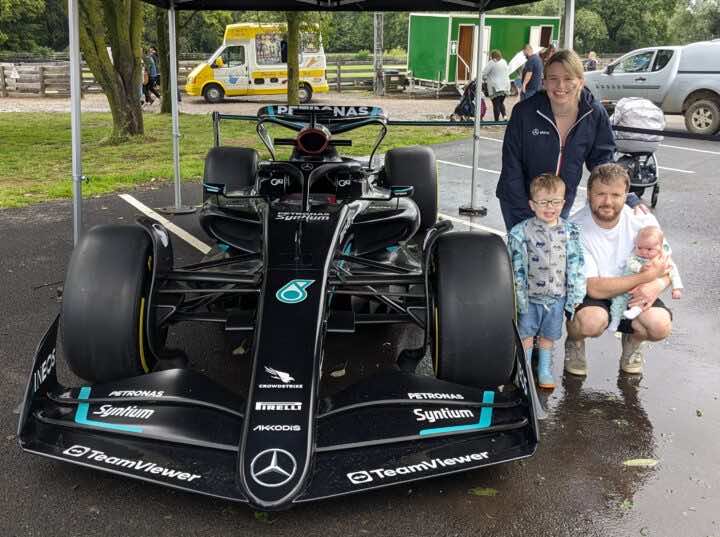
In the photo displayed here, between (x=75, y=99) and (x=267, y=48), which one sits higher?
(x=267, y=48)

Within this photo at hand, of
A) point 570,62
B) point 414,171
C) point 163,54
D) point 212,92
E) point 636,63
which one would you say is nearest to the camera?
point 570,62

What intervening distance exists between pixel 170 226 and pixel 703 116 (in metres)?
12.7

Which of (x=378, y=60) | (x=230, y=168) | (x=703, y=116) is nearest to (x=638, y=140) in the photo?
(x=230, y=168)

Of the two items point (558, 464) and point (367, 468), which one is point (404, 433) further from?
point (558, 464)

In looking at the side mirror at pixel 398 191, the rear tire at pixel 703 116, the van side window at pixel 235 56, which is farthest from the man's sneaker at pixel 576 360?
the van side window at pixel 235 56

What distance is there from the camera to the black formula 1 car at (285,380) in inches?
111

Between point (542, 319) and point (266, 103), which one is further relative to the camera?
point (266, 103)

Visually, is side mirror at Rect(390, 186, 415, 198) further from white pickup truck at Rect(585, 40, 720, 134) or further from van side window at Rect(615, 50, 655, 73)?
van side window at Rect(615, 50, 655, 73)

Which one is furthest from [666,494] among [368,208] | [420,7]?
[420,7]

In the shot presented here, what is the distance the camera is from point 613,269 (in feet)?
13.3

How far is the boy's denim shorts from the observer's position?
3977mm

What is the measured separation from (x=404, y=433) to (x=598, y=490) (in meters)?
0.88

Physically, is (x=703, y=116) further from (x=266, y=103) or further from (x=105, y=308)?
(x=105, y=308)

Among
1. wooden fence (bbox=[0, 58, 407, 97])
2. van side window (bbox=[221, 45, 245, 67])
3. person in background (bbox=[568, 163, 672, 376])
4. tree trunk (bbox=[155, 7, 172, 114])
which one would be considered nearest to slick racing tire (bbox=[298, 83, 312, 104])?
van side window (bbox=[221, 45, 245, 67])
